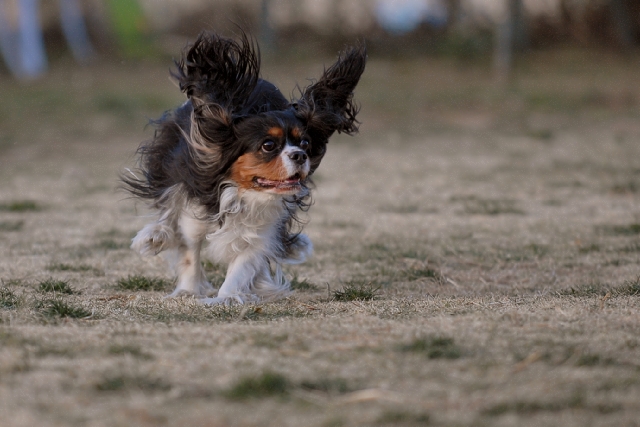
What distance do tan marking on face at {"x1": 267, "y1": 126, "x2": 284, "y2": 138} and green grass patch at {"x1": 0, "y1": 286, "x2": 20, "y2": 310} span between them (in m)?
1.53

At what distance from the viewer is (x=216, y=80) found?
4.86m

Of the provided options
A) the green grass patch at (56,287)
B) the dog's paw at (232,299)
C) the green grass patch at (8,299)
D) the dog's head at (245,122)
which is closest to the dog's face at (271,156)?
the dog's head at (245,122)

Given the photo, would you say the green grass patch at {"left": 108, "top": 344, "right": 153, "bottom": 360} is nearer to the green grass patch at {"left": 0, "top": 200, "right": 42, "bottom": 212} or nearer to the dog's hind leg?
the dog's hind leg

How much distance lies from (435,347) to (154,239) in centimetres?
228

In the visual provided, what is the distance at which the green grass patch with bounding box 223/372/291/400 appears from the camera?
2.89 meters

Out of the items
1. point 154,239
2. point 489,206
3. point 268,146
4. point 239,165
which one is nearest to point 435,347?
point 268,146

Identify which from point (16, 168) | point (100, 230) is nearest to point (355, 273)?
point (100, 230)

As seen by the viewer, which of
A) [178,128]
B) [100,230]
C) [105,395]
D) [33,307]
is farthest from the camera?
[100,230]

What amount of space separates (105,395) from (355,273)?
3.05 metres

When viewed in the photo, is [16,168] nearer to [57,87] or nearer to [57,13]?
[57,87]

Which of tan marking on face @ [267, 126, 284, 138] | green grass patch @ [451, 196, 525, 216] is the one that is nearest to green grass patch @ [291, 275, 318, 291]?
tan marking on face @ [267, 126, 284, 138]

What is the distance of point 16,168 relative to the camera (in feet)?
37.8

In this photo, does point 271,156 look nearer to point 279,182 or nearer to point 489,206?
point 279,182

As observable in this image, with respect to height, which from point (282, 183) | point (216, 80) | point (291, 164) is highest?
point (216, 80)
